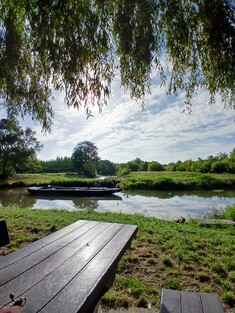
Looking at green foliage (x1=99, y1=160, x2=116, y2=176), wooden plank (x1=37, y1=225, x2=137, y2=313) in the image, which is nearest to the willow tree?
wooden plank (x1=37, y1=225, x2=137, y2=313)

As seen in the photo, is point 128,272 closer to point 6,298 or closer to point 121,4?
point 6,298

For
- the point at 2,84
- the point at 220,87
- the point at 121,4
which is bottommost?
the point at 220,87

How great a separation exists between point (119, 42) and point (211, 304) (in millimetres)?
1983

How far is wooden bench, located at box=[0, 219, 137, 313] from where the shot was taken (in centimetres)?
132

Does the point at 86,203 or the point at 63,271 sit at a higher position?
the point at 63,271

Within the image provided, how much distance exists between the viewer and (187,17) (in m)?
1.91

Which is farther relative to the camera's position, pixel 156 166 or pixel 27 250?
pixel 156 166

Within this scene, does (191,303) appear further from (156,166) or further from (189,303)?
(156,166)

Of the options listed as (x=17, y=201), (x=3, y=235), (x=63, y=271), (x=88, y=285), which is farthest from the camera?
(x=17, y=201)

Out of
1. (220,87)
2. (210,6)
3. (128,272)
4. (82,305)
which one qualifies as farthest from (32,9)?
(128,272)

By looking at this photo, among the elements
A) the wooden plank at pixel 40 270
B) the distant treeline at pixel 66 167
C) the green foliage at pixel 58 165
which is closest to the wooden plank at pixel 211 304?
the wooden plank at pixel 40 270

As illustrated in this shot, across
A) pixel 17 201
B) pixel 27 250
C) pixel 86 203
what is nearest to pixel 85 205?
pixel 86 203

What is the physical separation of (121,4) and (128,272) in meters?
3.31

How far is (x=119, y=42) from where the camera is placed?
191 centimetres
